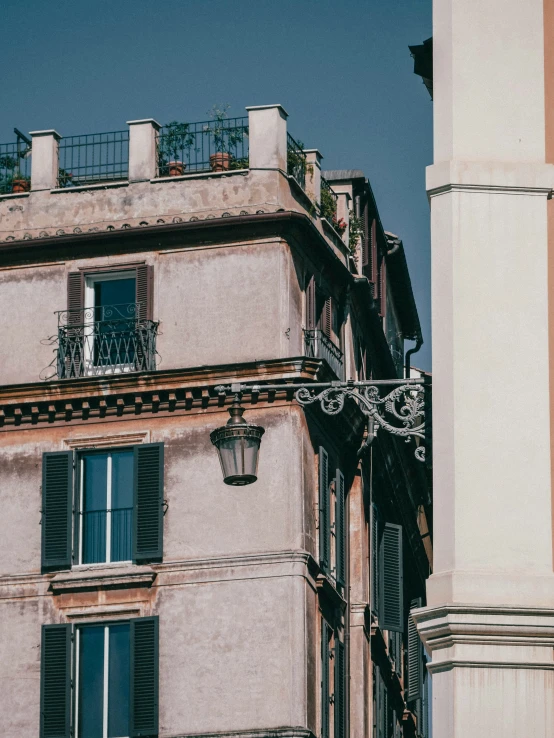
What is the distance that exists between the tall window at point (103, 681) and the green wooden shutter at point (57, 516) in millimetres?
1302

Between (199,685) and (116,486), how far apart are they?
383 centimetres

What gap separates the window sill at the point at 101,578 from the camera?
36438 mm

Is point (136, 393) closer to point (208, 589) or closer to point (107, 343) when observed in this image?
point (107, 343)

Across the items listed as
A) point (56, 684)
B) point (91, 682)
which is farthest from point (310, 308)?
point (56, 684)

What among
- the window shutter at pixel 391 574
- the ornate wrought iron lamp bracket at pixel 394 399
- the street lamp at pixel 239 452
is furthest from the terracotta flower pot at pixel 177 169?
the ornate wrought iron lamp bracket at pixel 394 399

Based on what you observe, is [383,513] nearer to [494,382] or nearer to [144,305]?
[144,305]

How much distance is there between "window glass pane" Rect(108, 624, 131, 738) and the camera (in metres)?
35.8

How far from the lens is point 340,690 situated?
Answer: 38656 mm

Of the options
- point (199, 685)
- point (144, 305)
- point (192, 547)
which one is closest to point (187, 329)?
point (144, 305)

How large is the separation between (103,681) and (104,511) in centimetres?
291

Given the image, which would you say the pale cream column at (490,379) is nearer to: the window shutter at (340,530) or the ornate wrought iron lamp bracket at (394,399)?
the ornate wrought iron lamp bracket at (394,399)

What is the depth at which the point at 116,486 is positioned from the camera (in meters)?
37.2

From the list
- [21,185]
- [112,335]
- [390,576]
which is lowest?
[390,576]

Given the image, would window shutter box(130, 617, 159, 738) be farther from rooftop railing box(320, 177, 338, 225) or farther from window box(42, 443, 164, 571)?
rooftop railing box(320, 177, 338, 225)
